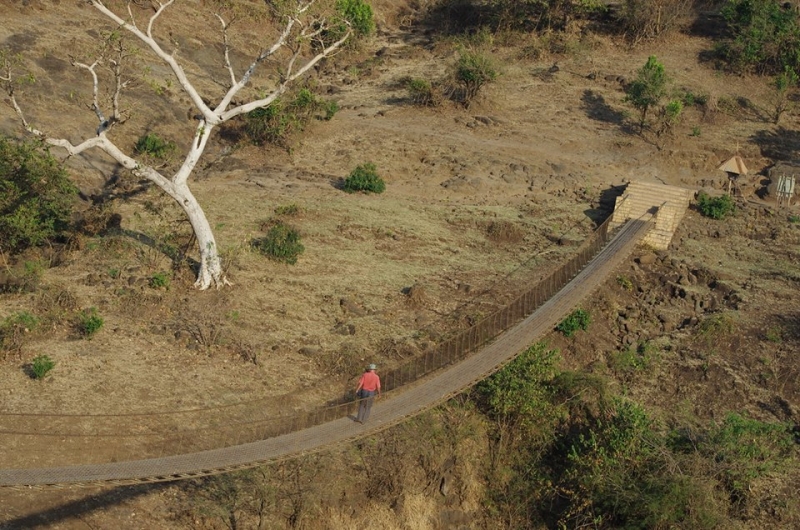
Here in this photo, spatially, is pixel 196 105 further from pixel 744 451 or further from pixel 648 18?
pixel 648 18

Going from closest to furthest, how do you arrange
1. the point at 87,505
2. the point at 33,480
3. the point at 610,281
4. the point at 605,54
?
the point at 33,480
the point at 87,505
the point at 610,281
the point at 605,54

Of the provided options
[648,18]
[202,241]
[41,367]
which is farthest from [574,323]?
[648,18]

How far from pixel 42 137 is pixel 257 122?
11.6 metres

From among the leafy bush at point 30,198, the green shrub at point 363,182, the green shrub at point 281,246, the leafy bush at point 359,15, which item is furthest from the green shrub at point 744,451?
the leafy bush at point 359,15

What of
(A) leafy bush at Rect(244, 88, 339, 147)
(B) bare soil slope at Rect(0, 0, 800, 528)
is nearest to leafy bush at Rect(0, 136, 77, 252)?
(B) bare soil slope at Rect(0, 0, 800, 528)

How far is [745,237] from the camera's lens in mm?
25641

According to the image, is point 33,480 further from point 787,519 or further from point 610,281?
point 610,281

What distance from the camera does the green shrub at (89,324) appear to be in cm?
1789

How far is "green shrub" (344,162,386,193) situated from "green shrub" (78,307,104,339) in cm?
977

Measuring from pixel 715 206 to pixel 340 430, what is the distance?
16.3m

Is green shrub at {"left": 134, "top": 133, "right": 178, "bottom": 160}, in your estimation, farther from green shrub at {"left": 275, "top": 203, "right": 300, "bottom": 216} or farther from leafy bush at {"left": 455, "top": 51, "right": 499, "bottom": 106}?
leafy bush at {"left": 455, "top": 51, "right": 499, "bottom": 106}

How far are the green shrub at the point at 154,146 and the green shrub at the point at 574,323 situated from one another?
12268 mm

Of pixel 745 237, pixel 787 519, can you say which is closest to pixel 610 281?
pixel 745 237

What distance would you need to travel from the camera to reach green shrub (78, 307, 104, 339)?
17.9 m
